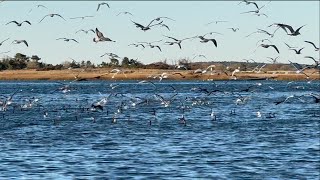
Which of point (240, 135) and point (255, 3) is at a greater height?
point (255, 3)

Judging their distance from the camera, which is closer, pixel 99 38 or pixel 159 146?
pixel 99 38

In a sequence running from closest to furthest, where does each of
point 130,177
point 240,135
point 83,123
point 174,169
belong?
point 130,177, point 174,169, point 240,135, point 83,123

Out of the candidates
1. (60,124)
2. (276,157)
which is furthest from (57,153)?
(60,124)

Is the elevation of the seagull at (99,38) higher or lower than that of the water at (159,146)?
higher

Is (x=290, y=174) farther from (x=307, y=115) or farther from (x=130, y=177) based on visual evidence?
(x=307, y=115)

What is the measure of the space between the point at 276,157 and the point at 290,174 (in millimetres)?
4648

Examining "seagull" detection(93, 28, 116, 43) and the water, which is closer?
"seagull" detection(93, 28, 116, 43)

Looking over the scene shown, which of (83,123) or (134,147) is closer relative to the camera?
(134,147)

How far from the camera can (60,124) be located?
48969mm

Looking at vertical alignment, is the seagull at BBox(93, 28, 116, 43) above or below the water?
above

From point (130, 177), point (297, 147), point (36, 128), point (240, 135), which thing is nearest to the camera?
point (130, 177)

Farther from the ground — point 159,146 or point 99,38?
point 99,38

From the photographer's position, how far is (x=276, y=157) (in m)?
32.8

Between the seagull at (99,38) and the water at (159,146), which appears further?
the water at (159,146)
